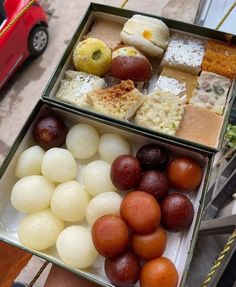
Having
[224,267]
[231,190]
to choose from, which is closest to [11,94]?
[231,190]

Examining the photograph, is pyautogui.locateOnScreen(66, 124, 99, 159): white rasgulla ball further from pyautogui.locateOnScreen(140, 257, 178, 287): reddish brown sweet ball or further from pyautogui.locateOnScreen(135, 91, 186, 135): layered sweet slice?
pyautogui.locateOnScreen(140, 257, 178, 287): reddish brown sweet ball

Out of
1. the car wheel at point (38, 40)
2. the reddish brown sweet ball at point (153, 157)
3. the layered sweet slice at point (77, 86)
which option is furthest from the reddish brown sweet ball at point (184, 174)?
the car wheel at point (38, 40)

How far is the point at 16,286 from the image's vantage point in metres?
1.73

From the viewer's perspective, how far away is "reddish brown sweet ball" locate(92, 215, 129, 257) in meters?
0.82

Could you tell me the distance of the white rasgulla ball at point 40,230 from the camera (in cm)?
88

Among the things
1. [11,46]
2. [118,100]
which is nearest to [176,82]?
[118,100]

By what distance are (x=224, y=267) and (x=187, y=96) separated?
57 cm

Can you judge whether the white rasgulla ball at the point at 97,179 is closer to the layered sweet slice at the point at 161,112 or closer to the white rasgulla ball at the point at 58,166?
the white rasgulla ball at the point at 58,166

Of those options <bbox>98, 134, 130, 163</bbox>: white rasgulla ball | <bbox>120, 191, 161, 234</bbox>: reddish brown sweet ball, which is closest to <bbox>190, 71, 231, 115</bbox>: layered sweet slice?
<bbox>98, 134, 130, 163</bbox>: white rasgulla ball

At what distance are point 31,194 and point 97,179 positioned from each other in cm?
17

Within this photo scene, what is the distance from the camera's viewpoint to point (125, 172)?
91 cm

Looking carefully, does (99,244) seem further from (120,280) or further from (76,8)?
(76,8)

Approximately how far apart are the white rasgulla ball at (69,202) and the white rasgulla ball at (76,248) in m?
0.04

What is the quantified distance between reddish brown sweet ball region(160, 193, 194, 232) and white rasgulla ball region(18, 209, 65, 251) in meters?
0.27
